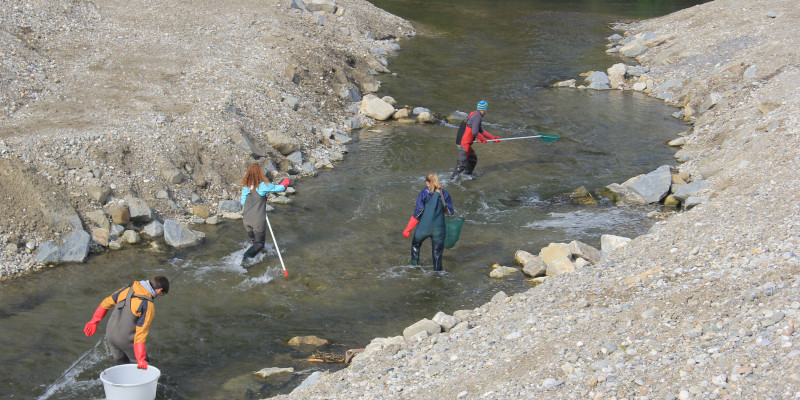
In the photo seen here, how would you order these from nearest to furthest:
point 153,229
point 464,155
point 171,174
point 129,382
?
point 129,382, point 153,229, point 171,174, point 464,155

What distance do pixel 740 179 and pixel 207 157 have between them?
38.4ft

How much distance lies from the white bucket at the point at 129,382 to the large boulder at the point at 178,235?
5515 millimetres

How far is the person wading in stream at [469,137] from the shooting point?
59.0 ft

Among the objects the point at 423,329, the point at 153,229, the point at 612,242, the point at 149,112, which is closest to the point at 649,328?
the point at 423,329

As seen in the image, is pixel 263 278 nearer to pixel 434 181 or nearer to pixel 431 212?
pixel 431 212

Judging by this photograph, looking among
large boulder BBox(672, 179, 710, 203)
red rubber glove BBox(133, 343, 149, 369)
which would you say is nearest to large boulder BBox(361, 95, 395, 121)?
large boulder BBox(672, 179, 710, 203)

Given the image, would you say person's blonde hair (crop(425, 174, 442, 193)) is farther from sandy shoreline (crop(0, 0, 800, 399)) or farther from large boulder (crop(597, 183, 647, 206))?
large boulder (crop(597, 183, 647, 206))

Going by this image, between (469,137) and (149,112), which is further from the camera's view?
(469,137)

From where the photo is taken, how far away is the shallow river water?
1029 cm

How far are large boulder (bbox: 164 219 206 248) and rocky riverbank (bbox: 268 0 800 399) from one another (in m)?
5.17

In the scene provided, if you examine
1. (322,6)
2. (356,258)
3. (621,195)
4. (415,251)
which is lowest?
(356,258)

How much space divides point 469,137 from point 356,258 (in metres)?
5.52

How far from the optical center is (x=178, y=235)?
13.9 m

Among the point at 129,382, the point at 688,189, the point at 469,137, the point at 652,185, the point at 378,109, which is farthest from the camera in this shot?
the point at 378,109
